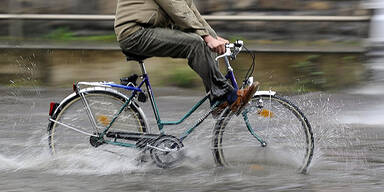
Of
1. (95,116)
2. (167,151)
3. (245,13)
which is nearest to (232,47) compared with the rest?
(167,151)

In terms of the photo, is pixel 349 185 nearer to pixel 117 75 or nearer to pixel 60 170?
pixel 60 170

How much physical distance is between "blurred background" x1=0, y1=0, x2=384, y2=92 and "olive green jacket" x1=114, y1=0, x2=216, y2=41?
13.3 ft

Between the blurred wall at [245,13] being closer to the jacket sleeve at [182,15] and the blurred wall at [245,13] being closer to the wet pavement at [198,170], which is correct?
the wet pavement at [198,170]

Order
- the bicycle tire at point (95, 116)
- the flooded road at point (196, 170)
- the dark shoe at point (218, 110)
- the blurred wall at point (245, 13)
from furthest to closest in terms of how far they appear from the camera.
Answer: the blurred wall at point (245, 13), the bicycle tire at point (95, 116), the dark shoe at point (218, 110), the flooded road at point (196, 170)

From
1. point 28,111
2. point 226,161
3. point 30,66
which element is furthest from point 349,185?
point 30,66

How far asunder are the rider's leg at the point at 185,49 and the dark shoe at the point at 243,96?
0.04 metres

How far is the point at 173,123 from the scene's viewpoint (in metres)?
5.80

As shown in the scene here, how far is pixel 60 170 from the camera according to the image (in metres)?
5.98

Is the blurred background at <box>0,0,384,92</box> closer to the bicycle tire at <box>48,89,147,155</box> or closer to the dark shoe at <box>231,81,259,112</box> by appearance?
the bicycle tire at <box>48,89,147,155</box>

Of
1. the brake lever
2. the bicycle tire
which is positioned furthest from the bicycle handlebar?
the bicycle tire

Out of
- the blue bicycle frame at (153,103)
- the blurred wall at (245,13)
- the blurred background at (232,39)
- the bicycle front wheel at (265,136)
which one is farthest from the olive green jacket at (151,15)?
the blurred wall at (245,13)

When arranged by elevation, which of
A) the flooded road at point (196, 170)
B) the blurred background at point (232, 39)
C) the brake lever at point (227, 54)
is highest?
the blurred background at point (232, 39)

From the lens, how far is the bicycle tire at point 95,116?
5828mm

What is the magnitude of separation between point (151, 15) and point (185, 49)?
0.36 m
